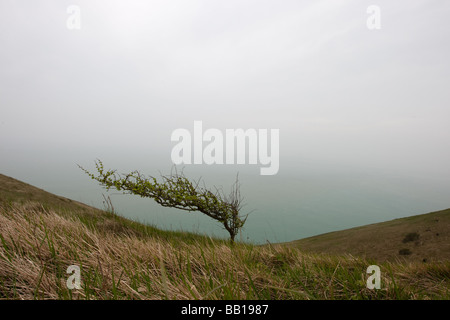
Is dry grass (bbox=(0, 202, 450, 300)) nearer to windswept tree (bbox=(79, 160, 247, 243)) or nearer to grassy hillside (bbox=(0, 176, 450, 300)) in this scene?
grassy hillside (bbox=(0, 176, 450, 300))

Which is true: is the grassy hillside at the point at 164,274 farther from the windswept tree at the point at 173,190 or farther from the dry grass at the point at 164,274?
the windswept tree at the point at 173,190

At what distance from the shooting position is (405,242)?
47.6 feet

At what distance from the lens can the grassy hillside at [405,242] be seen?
12.5 meters

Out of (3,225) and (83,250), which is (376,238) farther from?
(3,225)

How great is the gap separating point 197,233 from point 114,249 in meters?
4.28

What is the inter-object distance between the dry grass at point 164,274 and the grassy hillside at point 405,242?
29.4 ft

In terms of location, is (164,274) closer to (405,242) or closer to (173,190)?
(173,190)

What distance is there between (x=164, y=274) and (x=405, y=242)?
18.0m

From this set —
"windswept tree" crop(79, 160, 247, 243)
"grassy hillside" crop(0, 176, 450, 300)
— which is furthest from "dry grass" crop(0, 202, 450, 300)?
"windswept tree" crop(79, 160, 247, 243)

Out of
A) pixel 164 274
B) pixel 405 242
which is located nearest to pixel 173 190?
pixel 164 274

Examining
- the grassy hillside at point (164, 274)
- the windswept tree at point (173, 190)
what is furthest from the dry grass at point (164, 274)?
the windswept tree at point (173, 190)

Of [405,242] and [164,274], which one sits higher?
[164,274]
